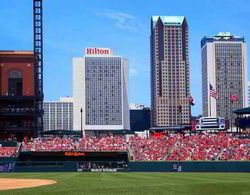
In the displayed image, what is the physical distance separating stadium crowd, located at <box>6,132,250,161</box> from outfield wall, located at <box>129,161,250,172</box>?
4.34m

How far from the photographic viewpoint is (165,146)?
246ft

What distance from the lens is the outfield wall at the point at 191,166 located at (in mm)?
62531

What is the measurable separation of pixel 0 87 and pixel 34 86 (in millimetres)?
6071

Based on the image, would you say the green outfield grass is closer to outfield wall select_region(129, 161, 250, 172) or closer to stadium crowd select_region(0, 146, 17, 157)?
outfield wall select_region(129, 161, 250, 172)

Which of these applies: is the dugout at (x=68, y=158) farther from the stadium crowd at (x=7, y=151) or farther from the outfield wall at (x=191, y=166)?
the outfield wall at (x=191, y=166)

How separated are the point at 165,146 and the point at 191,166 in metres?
11.5

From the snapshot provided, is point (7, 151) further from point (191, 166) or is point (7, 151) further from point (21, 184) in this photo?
point (21, 184)

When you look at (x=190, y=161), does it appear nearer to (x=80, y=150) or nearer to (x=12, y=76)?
(x=80, y=150)

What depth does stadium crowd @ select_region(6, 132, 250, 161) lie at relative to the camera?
228ft

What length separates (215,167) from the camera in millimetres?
63438

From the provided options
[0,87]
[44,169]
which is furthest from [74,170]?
[0,87]

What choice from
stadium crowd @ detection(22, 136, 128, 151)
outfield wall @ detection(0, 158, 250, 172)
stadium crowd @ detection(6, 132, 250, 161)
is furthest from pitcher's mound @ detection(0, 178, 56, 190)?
stadium crowd @ detection(22, 136, 128, 151)

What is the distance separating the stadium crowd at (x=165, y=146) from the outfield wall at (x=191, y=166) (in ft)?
14.2

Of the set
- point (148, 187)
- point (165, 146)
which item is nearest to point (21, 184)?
point (148, 187)
